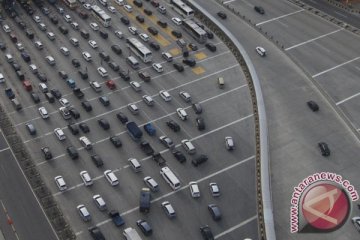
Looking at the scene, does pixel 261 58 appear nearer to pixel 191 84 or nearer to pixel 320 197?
A: pixel 191 84

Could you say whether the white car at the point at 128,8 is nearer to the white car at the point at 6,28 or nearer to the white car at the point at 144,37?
the white car at the point at 144,37

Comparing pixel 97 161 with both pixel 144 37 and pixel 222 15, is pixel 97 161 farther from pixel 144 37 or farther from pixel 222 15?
pixel 222 15

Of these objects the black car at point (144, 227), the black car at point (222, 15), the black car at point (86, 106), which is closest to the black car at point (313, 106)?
the black car at point (144, 227)

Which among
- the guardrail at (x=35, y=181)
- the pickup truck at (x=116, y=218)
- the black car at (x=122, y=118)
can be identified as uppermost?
the black car at (x=122, y=118)

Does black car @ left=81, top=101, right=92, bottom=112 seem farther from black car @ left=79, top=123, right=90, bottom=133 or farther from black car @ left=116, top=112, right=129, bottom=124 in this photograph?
black car @ left=116, top=112, right=129, bottom=124

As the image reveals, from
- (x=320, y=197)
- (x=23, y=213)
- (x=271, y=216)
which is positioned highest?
(x=320, y=197)

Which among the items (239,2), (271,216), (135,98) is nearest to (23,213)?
(135,98)
